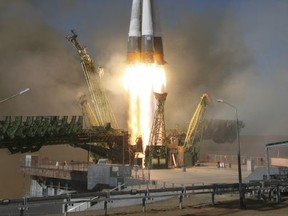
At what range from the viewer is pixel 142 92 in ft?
308

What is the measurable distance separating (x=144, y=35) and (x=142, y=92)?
1311 centimetres

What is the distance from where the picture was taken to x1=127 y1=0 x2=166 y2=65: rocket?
94.3 m

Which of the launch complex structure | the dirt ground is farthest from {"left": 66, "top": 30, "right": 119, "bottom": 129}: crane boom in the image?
the dirt ground

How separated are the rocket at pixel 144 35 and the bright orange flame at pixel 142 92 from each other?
201cm

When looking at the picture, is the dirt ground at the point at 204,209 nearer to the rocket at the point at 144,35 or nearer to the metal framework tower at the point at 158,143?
the metal framework tower at the point at 158,143

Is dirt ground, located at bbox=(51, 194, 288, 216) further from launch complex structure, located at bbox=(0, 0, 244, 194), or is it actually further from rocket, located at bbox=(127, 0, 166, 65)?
rocket, located at bbox=(127, 0, 166, 65)

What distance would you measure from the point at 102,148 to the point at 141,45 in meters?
25.5

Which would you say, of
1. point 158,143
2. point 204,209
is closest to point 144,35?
point 158,143

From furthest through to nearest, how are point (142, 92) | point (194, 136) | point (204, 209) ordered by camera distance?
point (194, 136), point (142, 92), point (204, 209)

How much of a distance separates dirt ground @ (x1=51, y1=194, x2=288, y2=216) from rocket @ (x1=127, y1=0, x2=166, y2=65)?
63776mm

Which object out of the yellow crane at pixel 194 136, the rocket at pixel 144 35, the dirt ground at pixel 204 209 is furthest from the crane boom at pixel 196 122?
the dirt ground at pixel 204 209

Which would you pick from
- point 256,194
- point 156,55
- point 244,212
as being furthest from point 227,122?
point 244,212

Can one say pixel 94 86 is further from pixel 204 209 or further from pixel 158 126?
pixel 204 209

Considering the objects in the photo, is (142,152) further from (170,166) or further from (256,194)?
(256,194)
